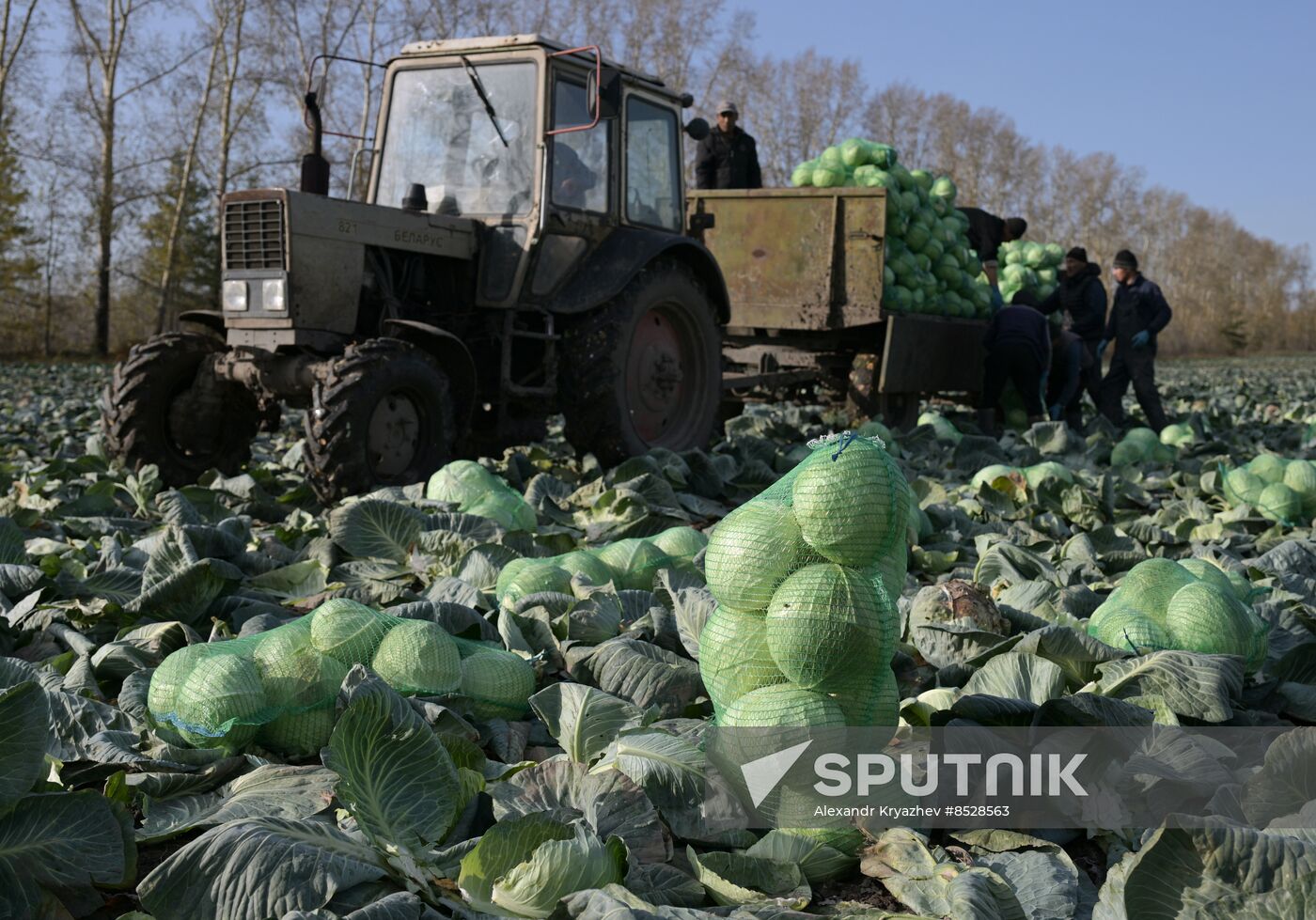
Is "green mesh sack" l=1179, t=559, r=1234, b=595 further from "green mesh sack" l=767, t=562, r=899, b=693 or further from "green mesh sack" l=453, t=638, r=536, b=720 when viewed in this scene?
"green mesh sack" l=453, t=638, r=536, b=720

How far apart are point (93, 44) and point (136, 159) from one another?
10.7 ft

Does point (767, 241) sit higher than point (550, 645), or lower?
higher

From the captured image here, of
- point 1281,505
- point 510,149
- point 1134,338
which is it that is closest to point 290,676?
point 1281,505

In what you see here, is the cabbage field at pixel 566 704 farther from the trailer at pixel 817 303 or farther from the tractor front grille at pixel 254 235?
the trailer at pixel 817 303

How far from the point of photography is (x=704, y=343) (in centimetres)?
832

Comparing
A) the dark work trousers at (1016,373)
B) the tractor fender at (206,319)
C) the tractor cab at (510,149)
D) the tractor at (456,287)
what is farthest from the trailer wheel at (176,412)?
the dark work trousers at (1016,373)

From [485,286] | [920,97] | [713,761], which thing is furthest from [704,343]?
[920,97]

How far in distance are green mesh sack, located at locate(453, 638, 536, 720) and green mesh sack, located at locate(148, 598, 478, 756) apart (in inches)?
2.5

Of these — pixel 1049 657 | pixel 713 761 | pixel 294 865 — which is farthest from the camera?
pixel 1049 657

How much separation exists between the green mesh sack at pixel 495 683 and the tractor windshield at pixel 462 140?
5169 mm

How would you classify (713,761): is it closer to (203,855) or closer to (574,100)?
(203,855)

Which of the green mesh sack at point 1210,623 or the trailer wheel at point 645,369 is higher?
the trailer wheel at point 645,369

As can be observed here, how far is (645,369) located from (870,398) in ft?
9.54

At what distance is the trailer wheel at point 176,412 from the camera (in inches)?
269
